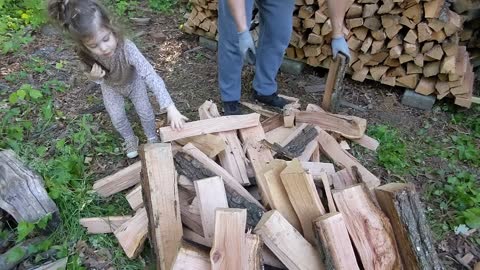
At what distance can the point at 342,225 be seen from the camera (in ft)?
5.83

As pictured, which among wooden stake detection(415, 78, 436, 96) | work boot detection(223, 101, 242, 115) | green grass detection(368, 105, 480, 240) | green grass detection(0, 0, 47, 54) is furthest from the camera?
green grass detection(0, 0, 47, 54)

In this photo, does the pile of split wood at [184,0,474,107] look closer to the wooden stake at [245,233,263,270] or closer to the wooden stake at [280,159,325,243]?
the wooden stake at [280,159,325,243]

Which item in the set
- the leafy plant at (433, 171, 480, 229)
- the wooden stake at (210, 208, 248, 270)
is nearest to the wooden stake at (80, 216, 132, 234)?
the wooden stake at (210, 208, 248, 270)

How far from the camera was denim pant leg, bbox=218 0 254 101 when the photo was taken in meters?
2.56

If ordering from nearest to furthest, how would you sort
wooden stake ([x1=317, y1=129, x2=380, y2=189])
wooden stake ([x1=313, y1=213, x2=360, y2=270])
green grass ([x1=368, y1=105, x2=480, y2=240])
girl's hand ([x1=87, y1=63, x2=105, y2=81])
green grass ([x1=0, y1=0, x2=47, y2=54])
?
wooden stake ([x1=313, y1=213, x2=360, y2=270]) → girl's hand ([x1=87, y1=63, x2=105, y2=81]) → green grass ([x1=368, y1=105, x2=480, y2=240]) → wooden stake ([x1=317, y1=129, x2=380, y2=189]) → green grass ([x1=0, y1=0, x2=47, y2=54])

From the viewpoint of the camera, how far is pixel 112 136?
2885mm

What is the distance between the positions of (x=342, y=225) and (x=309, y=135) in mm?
955

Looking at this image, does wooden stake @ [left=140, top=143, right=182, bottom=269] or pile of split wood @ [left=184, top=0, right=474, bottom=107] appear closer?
wooden stake @ [left=140, top=143, right=182, bottom=269]

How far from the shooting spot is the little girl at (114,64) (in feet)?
6.62

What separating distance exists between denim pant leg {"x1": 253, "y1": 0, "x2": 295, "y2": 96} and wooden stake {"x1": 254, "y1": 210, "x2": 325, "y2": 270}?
1.44 m

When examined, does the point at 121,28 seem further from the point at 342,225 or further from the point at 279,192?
the point at 342,225

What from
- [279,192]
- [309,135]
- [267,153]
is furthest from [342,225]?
[309,135]

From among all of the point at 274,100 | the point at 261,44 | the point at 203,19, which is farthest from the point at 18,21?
the point at 274,100

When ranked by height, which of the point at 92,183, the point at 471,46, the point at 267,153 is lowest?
the point at 92,183
